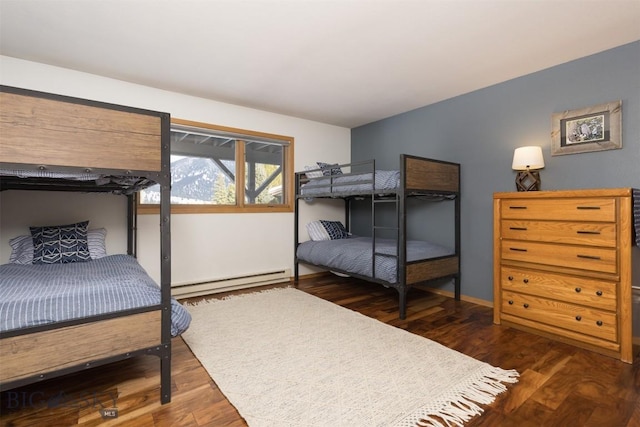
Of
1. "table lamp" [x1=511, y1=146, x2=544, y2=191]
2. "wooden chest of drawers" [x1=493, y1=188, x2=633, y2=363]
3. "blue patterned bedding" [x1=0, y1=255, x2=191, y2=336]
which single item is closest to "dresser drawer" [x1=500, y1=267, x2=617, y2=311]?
"wooden chest of drawers" [x1=493, y1=188, x2=633, y2=363]

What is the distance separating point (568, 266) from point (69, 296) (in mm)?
2988

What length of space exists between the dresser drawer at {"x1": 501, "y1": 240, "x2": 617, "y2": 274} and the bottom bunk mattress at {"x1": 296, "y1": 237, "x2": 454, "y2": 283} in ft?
2.29

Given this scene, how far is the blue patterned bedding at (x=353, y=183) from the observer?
114 inches

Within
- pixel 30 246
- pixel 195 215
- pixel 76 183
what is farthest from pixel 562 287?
pixel 30 246

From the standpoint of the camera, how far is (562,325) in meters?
2.16

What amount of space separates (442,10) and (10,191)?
11.6 ft

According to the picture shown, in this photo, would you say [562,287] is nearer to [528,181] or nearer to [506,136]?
[528,181]

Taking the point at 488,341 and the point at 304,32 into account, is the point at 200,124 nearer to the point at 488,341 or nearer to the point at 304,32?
the point at 304,32

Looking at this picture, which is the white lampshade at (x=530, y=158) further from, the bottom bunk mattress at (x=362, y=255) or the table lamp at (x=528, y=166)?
the bottom bunk mattress at (x=362, y=255)

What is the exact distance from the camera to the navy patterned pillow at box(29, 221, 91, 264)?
2359 millimetres

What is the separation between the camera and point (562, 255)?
2184mm

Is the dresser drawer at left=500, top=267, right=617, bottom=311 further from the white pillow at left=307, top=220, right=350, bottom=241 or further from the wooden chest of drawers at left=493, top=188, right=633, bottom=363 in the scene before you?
the white pillow at left=307, top=220, right=350, bottom=241

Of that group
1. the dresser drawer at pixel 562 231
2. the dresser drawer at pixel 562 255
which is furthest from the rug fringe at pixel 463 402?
the dresser drawer at pixel 562 231

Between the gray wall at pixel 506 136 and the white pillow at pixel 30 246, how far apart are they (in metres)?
3.28
